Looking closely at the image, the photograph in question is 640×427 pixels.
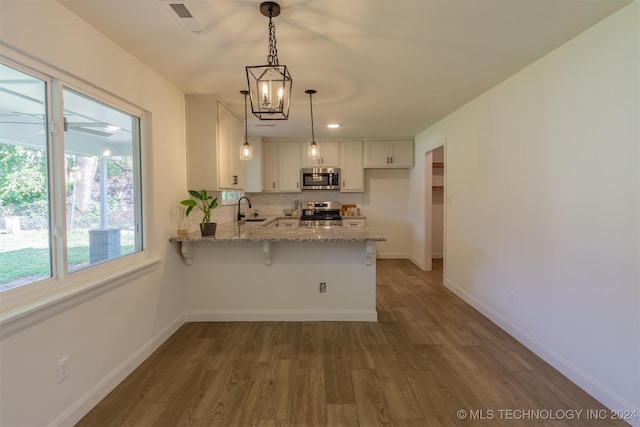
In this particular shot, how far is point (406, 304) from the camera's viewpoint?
12.2 ft

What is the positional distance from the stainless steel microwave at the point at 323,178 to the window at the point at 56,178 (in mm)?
3608

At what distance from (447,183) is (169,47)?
356 centimetres

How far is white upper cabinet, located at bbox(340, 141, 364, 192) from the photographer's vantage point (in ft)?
19.1

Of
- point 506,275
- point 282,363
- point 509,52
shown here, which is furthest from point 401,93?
point 282,363

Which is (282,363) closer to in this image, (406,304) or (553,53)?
(406,304)

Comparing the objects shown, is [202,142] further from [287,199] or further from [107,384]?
[287,199]

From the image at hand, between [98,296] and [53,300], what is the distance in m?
0.38

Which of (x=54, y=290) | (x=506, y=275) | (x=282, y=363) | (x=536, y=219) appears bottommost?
(x=282, y=363)

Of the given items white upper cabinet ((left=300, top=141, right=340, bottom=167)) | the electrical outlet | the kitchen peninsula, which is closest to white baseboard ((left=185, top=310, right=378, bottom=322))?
the kitchen peninsula

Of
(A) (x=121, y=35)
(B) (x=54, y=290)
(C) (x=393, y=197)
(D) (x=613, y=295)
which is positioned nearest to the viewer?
(B) (x=54, y=290)

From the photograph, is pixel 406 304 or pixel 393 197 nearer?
pixel 406 304

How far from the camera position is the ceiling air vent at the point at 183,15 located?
5.71 feet

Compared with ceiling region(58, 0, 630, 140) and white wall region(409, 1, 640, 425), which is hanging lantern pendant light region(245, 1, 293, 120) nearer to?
ceiling region(58, 0, 630, 140)

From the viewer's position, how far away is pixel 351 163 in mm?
5828
